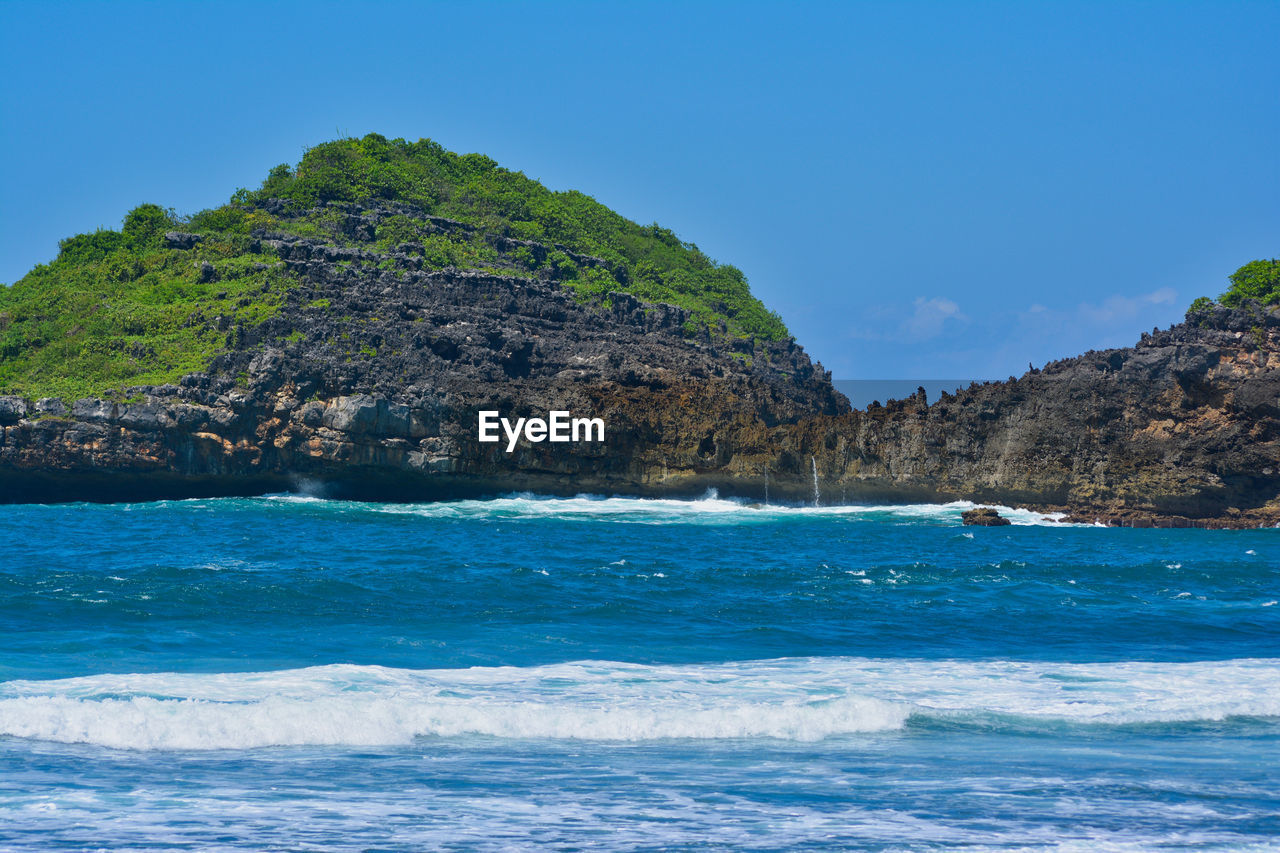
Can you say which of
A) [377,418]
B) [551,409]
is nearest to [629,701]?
[377,418]

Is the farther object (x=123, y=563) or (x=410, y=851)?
(x=123, y=563)

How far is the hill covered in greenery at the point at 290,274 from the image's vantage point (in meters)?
54.2

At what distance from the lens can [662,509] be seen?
45844mm

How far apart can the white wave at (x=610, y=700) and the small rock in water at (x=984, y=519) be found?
22.7 meters

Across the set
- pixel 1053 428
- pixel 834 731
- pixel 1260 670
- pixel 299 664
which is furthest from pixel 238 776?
pixel 1053 428

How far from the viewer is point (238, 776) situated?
29.9 ft

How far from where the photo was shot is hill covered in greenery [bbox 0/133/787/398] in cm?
5425

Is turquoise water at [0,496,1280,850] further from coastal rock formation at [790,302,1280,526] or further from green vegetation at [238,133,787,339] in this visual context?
green vegetation at [238,133,787,339]

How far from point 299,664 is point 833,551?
1793 cm

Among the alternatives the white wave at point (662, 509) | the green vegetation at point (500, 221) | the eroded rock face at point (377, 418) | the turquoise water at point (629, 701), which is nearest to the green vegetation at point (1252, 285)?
the white wave at point (662, 509)

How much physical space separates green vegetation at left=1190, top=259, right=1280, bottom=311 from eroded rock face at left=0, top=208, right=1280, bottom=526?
142 inches

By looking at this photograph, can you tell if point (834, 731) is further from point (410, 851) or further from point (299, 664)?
point (299, 664)

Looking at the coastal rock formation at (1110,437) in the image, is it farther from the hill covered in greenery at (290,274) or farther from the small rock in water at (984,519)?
the hill covered in greenery at (290,274)

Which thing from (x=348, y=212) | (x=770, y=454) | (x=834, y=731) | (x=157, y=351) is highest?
(x=348, y=212)
